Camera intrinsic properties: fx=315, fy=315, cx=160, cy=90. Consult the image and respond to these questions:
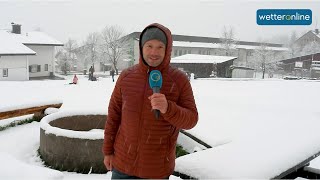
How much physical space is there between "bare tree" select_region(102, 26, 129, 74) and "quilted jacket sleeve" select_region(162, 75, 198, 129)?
46.8 metres

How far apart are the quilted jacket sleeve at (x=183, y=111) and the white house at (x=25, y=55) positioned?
106 feet

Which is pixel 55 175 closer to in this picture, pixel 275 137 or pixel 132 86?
pixel 132 86

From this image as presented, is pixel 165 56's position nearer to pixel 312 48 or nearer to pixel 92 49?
pixel 312 48

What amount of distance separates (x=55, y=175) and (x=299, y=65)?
42.4 meters

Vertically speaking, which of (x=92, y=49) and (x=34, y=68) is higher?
(x=92, y=49)

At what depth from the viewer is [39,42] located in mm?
39531

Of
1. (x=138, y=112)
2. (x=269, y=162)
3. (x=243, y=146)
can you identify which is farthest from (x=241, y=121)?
(x=138, y=112)

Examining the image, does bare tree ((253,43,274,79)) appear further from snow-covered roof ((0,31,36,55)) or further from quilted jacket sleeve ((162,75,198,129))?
quilted jacket sleeve ((162,75,198,129))

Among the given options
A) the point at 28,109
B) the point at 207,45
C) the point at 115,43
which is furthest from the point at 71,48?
the point at 28,109

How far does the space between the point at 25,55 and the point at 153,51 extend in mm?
34333

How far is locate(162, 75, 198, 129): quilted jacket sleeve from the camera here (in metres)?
2.28

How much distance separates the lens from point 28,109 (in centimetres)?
855

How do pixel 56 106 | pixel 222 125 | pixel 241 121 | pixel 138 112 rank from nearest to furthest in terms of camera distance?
pixel 138 112
pixel 222 125
pixel 241 121
pixel 56 106

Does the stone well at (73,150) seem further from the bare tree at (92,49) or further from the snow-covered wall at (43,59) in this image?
the bare tree at (92,49)
